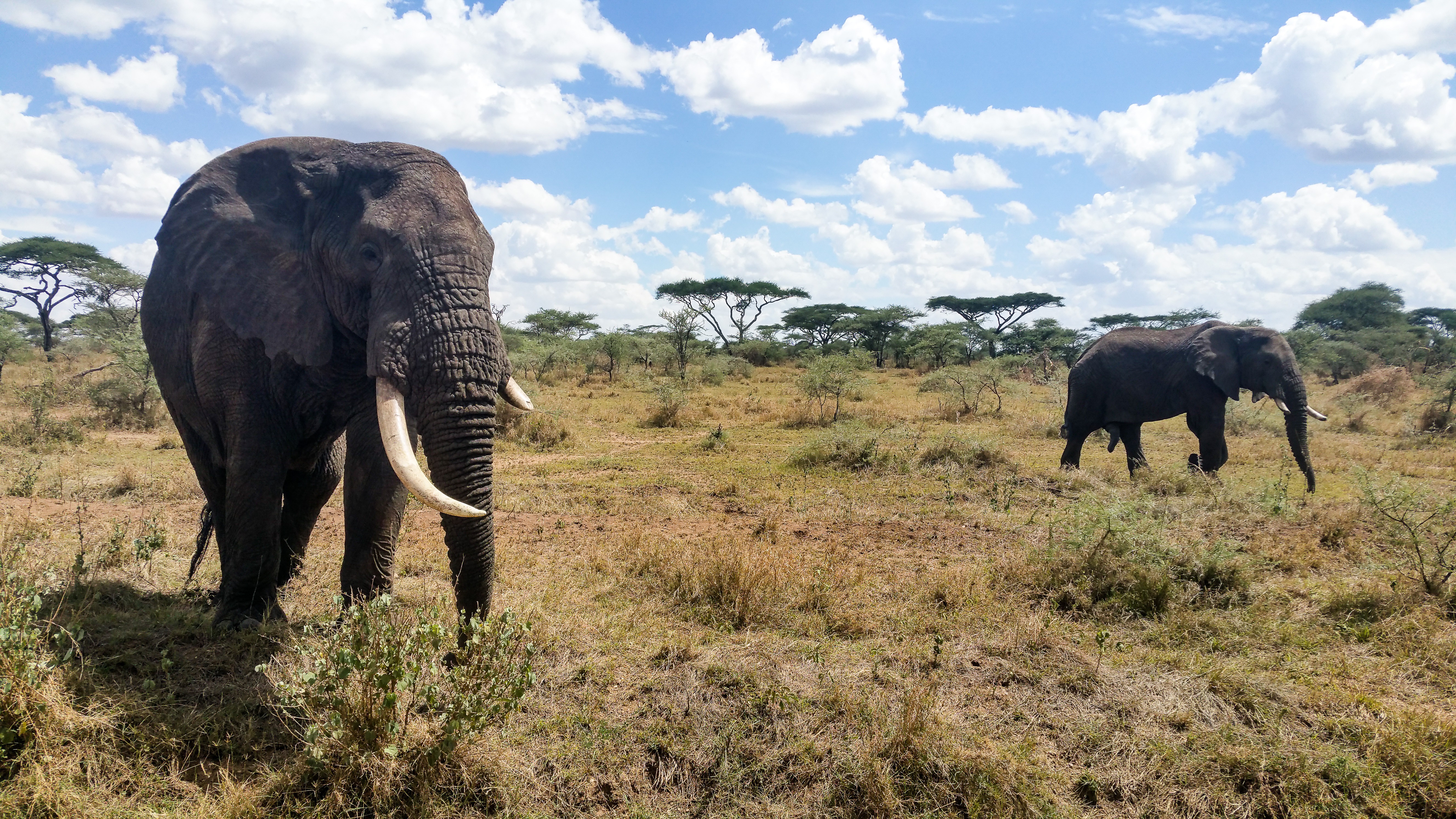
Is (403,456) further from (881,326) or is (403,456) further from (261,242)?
(881,326)

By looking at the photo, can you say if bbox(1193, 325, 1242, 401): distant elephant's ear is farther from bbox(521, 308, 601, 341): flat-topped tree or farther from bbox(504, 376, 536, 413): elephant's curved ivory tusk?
bbox(521, 308, 601, 341): flat-topped tree

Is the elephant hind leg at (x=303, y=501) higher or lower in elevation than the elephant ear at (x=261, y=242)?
lower

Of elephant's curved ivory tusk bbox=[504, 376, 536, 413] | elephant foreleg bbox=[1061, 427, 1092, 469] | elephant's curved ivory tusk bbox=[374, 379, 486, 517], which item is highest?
elephant's curved ivory tusk bbox=[504, 376, 536, 413]

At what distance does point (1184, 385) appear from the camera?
36.3ft

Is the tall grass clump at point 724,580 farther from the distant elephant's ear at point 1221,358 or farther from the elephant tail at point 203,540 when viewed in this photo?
the distant elephant's ear at point 1221,358

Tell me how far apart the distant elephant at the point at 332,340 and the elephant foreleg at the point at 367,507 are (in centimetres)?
1

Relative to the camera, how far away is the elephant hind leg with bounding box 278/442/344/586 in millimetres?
5074

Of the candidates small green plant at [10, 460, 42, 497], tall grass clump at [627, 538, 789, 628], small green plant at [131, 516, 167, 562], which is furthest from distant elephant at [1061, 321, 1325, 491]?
small green plant at [10, 460, 42, 497]

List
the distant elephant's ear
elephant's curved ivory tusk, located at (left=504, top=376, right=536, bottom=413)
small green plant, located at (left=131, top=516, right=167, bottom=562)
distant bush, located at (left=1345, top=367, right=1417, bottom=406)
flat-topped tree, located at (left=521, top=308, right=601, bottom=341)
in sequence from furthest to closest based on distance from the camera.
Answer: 1. flat-topped tree, located at (left=521, top=308, right=601, bottom=341)
2. distant bush, located at (left=1345, top=367, right=1417, bottom=406)
3. the distant elephant's ear
4. small green plant, located at (left=131, top=516, right=167, bottom=562)
5. elephant's curved ivory tusk, located at (left=504, top=376, right=536, bottom=413)

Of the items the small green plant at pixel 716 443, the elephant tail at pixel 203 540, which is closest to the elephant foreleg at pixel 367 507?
the elephant tail at pixel 203 540

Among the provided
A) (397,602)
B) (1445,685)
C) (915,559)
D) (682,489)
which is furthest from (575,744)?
(682,489)

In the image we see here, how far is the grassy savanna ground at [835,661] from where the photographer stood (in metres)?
3.38

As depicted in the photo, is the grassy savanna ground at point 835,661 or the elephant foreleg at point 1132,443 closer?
the grassy savanna ground at point 835,661

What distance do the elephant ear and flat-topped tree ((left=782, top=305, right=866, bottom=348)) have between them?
45.2 m
